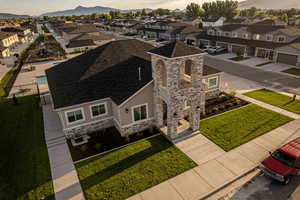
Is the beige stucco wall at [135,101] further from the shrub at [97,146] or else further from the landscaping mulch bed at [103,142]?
the shrub at [97,146]

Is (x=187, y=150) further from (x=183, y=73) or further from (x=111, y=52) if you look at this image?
(x=111, y=52)

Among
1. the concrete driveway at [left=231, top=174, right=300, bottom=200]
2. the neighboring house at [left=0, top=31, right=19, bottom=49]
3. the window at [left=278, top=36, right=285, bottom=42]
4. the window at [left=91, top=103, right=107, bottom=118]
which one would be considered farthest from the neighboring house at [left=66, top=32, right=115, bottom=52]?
the concrete driveway at [left=231, top=174, right=300, bottom=200]

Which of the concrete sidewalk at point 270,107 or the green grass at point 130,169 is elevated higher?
the concrete sidewalk at point 270,107

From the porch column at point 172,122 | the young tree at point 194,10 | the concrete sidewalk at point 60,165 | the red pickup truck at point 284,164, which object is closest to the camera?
the red pickup truck at point 284,164

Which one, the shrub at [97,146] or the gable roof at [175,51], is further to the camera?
the shrub at [97,146]

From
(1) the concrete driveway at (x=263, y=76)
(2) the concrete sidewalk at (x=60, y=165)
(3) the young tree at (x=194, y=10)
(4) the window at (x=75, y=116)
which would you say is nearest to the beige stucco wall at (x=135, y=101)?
(4) the window at (x=75, y=116)

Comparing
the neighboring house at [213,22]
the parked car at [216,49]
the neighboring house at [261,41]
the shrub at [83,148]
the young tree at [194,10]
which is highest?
the young tree at [194,10]
